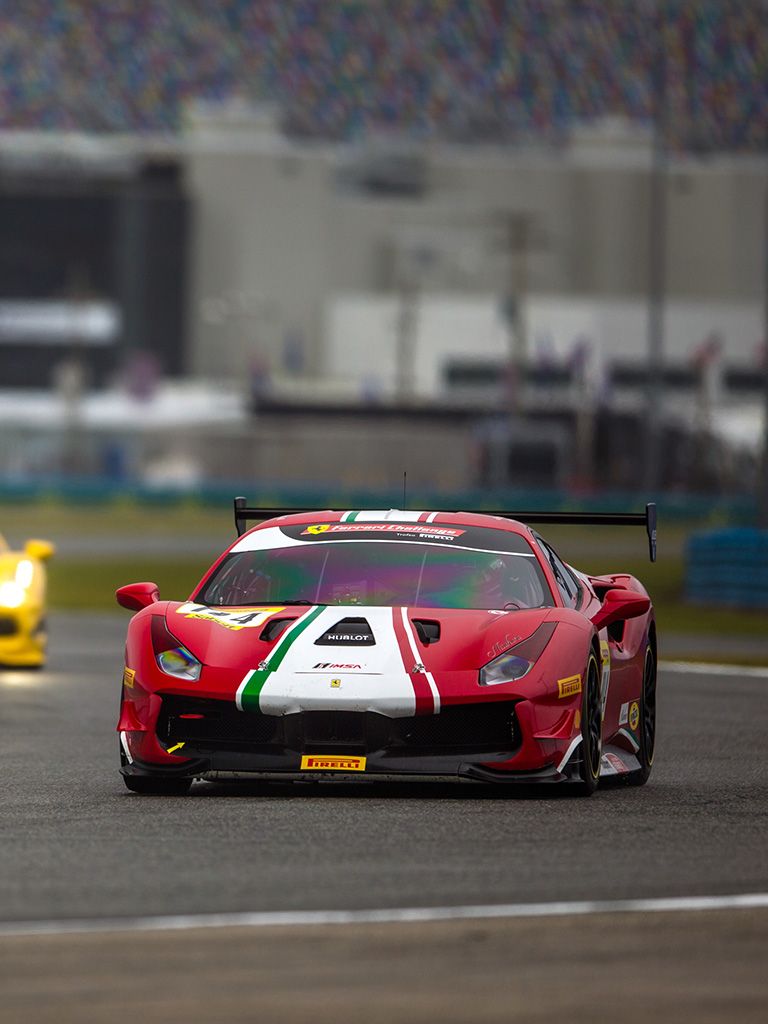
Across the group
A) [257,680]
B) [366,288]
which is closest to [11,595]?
[257,680]

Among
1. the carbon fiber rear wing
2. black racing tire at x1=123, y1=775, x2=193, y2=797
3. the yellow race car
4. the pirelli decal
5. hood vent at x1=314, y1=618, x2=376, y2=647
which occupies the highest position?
the carbon fiber rear wing

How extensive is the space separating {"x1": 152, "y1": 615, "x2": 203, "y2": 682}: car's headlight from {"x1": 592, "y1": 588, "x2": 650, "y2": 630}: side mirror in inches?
70.9

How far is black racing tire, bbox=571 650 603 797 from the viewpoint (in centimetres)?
868

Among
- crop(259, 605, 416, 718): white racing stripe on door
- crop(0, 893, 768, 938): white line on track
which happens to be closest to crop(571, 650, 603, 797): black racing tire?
crop(259, 605, 416, 718): white racing stripe on door

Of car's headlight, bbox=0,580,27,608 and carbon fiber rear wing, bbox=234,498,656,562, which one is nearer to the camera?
carbon fiber rear wing, bbox=234,498,656,562

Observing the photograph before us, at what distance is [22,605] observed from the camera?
15.6 meters

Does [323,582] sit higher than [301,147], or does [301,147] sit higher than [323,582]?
[301,147]

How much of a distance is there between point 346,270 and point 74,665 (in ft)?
254

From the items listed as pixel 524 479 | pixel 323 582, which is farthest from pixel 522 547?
pixel 524 479

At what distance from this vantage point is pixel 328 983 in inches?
199

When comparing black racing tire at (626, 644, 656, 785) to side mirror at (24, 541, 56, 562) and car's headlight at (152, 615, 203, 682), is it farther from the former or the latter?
side mirror at (24, 541, 56, 562)

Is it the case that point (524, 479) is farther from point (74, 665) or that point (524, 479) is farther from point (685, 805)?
point (685, 805)

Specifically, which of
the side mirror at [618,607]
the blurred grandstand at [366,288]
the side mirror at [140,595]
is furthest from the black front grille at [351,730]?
the blurred grandstand at [366,288]

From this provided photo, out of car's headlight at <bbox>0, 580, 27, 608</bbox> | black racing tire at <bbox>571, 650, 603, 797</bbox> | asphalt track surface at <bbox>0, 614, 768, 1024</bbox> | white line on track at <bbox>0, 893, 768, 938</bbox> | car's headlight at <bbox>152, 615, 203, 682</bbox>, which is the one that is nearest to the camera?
asphalt track surface at <bbox>0, 614, 768, 1024</bbox>
